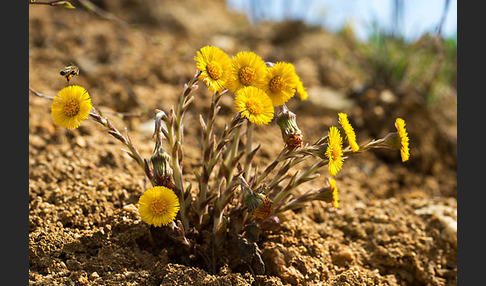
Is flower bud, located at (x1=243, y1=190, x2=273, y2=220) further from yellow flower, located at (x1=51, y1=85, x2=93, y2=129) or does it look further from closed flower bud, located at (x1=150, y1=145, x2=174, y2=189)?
yellow flower, located at (x1=51, y1=85, x2=93, y2=129)

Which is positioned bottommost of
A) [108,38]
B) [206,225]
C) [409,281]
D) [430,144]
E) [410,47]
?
[409,281]

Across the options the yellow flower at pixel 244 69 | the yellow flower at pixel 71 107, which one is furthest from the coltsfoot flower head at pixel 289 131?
the yellow flower at pixel 71 107

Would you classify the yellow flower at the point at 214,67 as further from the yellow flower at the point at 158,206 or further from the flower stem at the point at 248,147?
the yellow flower at the point at 158,206

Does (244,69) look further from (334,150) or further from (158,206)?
(158,206)

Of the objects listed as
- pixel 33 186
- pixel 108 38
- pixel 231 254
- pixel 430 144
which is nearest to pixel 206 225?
pixel 231 254

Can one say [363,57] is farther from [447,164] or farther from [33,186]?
[33,186]

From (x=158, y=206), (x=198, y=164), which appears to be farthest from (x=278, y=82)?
(x=198, y=164)
